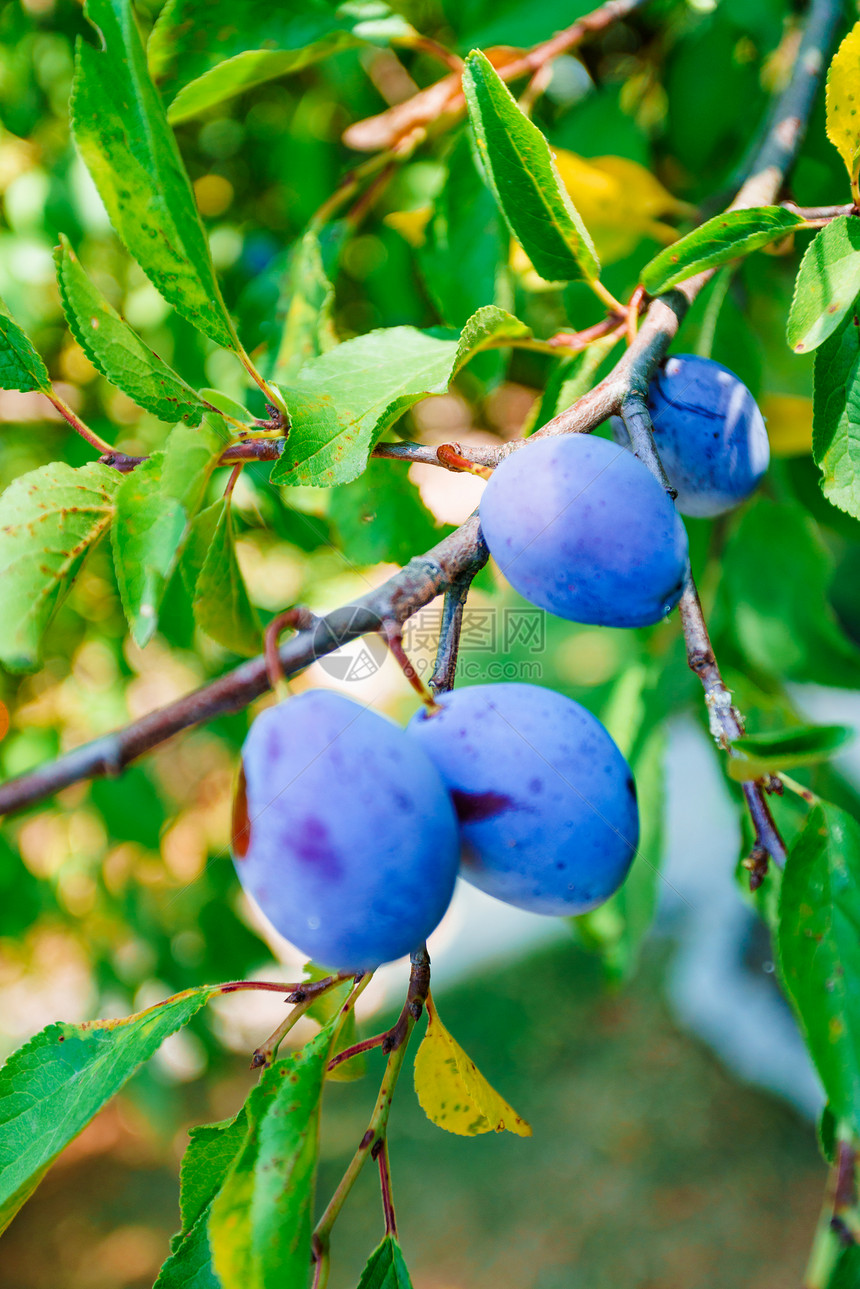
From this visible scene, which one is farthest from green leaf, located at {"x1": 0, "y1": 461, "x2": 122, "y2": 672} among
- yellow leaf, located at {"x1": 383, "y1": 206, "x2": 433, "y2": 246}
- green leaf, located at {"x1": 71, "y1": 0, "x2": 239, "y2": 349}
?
yellow leaf, located at {"x1": 383, "y1": 206, "x2": 433, "y2": 246}

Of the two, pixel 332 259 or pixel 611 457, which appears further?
pixel 332 259

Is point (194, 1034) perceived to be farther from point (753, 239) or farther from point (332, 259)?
point (753, 239)

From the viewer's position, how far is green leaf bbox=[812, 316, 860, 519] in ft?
1.48

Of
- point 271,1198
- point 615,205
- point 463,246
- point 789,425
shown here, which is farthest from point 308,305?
point 271,1198

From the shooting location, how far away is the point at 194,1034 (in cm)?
147

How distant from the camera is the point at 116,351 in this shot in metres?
0.43

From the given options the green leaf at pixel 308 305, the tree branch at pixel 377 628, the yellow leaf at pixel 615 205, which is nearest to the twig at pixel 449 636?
the tree branch at pixel 377 628

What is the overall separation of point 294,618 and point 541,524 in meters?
0.11

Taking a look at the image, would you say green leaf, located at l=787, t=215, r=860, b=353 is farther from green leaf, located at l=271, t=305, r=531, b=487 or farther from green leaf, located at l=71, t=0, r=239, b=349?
green leaf, located at l=71, t=0, r=239, b=349

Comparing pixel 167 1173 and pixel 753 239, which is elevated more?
pixel 753 239

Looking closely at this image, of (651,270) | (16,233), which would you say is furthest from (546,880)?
(16,233)

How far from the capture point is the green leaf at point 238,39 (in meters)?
0.64

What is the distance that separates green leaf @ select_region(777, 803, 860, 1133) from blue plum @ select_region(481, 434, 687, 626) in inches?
5.1

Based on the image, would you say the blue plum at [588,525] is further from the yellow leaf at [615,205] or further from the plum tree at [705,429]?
the yellow leaf at [615,205]
